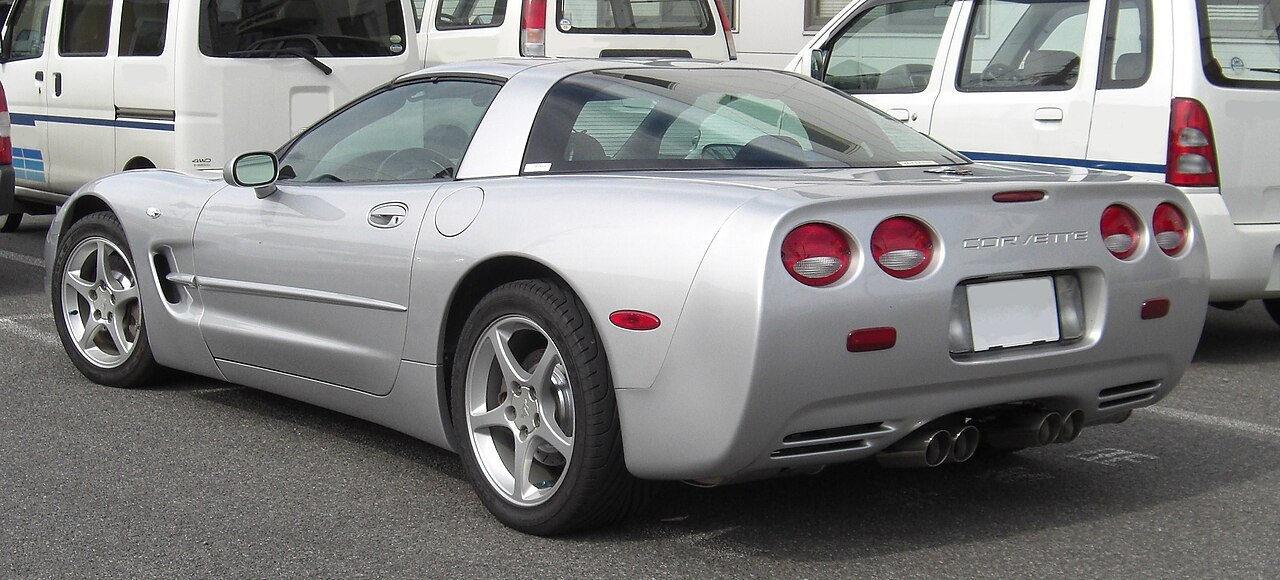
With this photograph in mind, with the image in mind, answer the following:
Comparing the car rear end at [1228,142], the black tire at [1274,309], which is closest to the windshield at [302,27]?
the car rear end at [1228,142]

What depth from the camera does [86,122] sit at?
927cm

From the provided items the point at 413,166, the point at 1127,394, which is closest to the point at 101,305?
the point at 413,166

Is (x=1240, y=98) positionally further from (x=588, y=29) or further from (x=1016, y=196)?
(x=588, y=29)

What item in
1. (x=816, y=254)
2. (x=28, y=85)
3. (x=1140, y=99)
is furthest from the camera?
(x=28, y=85)

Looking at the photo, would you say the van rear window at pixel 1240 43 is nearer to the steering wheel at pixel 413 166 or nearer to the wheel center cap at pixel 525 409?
the steering wheel at pixel 413 166

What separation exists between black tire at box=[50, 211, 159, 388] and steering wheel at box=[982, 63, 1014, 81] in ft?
12.5

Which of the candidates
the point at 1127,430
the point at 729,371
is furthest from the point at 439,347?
the point at 1127,430

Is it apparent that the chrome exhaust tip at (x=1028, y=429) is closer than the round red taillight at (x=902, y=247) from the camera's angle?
No

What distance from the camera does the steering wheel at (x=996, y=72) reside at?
7098 mm

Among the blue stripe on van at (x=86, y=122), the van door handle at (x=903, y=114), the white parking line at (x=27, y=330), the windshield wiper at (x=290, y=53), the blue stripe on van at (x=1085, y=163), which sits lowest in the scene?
the white parking line at (x=27, y=330)

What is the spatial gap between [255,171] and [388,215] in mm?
675

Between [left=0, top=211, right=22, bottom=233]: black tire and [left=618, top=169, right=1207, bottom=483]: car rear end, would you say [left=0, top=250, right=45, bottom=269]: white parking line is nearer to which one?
[left=0, top=211, right=22, bottom=233]: black tire

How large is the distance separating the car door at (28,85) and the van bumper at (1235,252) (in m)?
6.76

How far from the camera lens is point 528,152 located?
4301 millimetres
